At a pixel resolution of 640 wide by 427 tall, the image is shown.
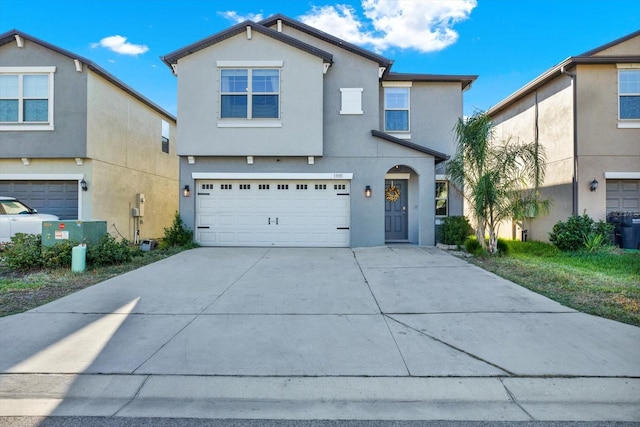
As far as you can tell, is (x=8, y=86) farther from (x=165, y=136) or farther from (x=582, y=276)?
(x=582, y=276)

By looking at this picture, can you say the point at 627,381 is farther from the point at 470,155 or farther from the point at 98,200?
the point at 98,200

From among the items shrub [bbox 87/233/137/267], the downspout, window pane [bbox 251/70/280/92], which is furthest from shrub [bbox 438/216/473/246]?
shrub [bbox 87/233/137/267]

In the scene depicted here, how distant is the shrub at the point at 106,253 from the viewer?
8742 mm

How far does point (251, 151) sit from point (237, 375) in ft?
30.5

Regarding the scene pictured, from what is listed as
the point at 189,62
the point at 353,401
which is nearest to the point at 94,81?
the point at 189,62

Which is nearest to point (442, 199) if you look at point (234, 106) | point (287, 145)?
point (287, 145)

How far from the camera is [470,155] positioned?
10.5 m

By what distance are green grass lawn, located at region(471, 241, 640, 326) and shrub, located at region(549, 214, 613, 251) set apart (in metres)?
0.30

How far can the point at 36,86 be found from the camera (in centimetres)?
1209

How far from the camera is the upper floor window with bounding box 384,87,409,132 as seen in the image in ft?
46.1

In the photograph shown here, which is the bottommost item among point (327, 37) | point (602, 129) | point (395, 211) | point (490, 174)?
point (395, 211)

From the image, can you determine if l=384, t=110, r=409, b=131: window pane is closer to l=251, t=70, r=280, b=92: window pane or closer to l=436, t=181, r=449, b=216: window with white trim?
l=436, t=181, r=449, b=216: window with white trim

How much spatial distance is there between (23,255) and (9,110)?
261 inches

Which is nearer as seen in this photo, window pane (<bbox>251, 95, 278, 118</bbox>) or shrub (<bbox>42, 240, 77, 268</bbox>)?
shrub (<bbox>42, 240, 77, 268</bbox>)
